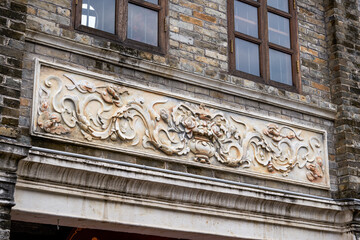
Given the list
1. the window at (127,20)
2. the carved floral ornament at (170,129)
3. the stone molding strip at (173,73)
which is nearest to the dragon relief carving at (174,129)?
the carved floral ornament at (170,129)

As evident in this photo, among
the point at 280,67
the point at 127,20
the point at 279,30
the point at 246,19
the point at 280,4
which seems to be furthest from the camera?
the point at 280,4

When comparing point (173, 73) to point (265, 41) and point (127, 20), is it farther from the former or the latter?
point (265, 41)

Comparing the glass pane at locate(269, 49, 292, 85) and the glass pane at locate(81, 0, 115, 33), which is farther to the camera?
the glass pane at locate(269, 49, 292, 85)

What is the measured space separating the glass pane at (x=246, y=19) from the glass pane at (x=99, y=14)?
2024 mm

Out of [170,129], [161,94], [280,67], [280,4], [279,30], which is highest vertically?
[280,4]

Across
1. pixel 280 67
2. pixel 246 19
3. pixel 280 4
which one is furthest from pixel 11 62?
pixel 280 4

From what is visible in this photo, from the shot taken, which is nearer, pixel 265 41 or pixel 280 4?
pixel 265 41

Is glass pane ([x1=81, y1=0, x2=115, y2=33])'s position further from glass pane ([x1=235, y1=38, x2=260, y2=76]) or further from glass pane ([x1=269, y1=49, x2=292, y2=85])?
glass pane ([x1=269, y1=49, x2=292, y2=85])

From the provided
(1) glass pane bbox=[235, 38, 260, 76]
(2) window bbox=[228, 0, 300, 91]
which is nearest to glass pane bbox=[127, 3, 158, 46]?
(2) window bbox=[228, 0, 300, 91]

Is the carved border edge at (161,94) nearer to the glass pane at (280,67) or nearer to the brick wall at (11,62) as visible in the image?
the brick wall at (11,62)

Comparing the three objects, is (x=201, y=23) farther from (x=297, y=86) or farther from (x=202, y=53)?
(x=297, y=86)

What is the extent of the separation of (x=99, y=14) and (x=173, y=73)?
1203mm

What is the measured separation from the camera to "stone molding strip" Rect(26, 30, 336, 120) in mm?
7434

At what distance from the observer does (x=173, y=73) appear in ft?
27.1
